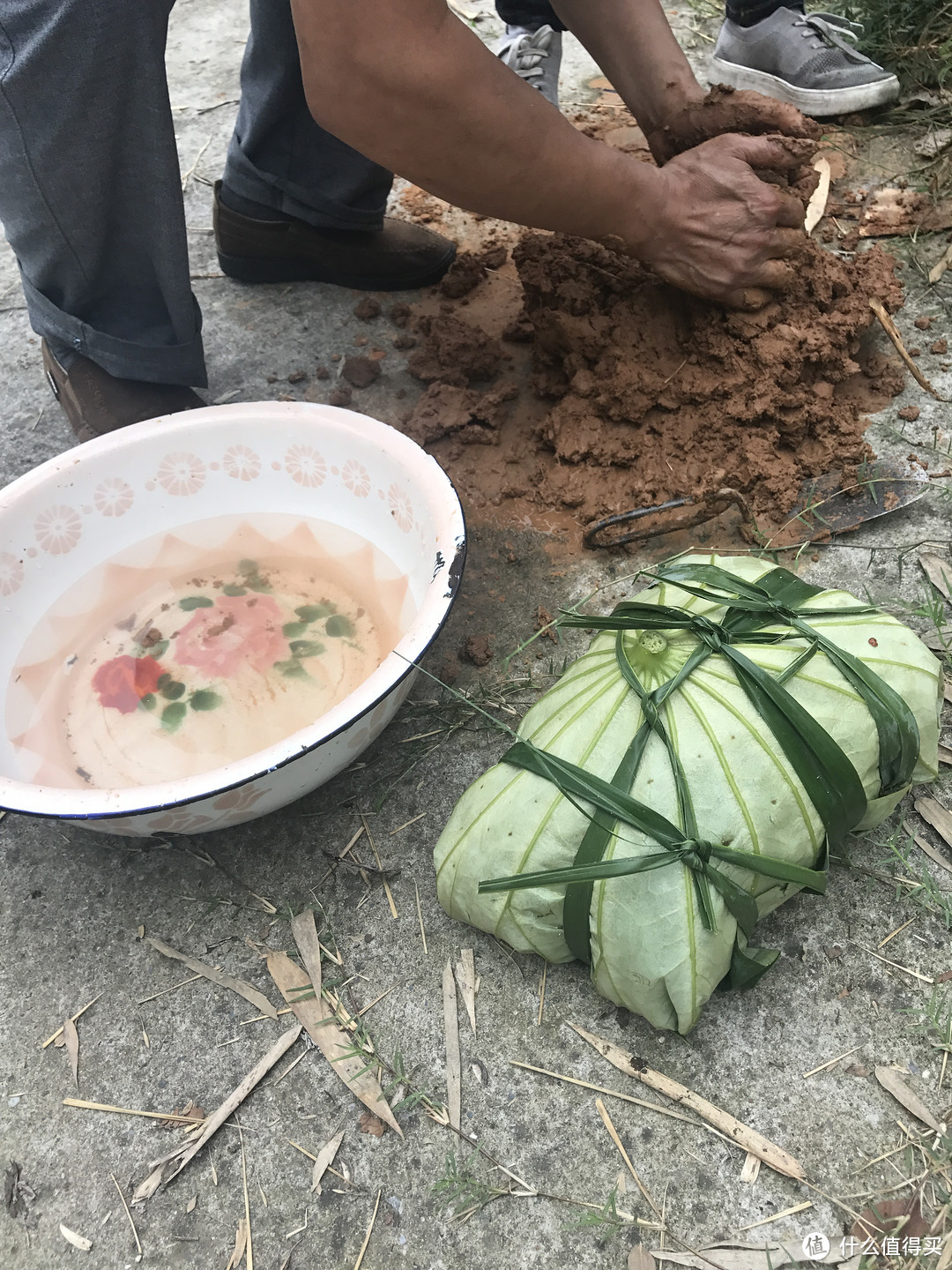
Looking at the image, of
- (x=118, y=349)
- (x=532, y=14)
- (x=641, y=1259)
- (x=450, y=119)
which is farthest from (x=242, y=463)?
(x=532, y=14)

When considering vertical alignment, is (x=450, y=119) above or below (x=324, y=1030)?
above

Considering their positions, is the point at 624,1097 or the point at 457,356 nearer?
the point at 624,1097

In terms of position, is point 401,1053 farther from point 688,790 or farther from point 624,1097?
point 688,790

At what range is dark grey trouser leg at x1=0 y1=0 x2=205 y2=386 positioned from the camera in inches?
61.6

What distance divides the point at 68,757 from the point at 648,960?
1.12 m

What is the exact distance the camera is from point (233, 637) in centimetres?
178

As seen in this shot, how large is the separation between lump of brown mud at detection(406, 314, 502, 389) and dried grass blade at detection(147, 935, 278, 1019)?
1438 millimetres

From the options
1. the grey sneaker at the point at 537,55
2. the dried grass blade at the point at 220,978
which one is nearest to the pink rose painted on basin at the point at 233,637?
the dried grass blade at the point at 220,978

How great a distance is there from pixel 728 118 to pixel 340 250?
1.13 m

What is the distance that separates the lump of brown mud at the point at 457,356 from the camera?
83.7 inches

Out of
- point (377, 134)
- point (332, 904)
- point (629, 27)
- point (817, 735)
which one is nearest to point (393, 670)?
point (332, 904)

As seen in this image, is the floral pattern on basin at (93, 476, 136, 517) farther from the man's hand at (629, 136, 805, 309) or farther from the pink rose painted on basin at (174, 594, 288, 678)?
the man's hand at (629, 136, 805, 309)

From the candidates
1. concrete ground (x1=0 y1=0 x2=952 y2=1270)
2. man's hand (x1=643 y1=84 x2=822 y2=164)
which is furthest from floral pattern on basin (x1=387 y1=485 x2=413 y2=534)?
man's hand (x1=643 y1=84 x2=822 y2=164)

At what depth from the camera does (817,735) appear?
3.69ft
